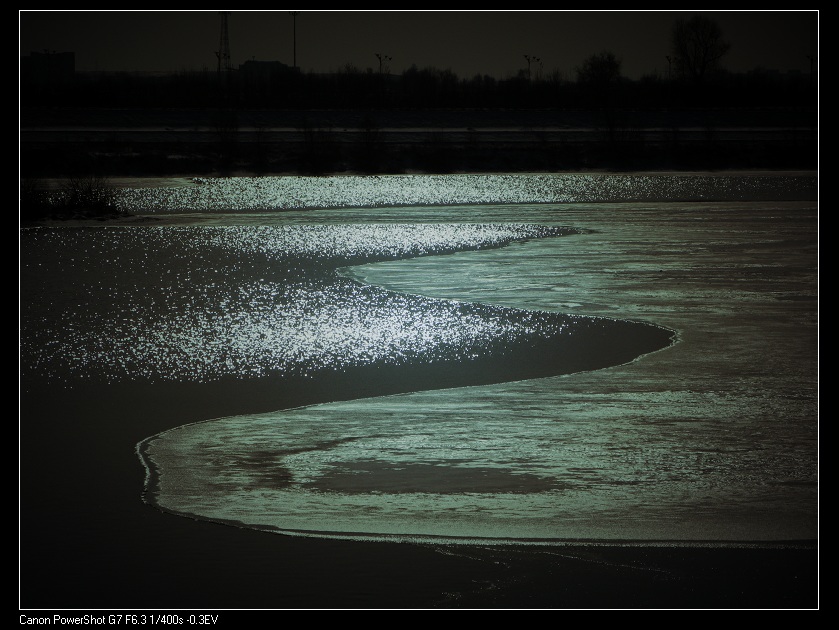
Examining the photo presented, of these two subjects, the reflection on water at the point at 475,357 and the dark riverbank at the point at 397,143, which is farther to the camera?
the dark riverbank at the point at 397,143

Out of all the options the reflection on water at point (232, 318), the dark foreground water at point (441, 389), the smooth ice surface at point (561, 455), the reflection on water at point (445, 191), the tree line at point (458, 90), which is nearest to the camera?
the smooth ice surface at point (561, 455)

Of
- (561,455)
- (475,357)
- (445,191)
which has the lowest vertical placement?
(561,455)

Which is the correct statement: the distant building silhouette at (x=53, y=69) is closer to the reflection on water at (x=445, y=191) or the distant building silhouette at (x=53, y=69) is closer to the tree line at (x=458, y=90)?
the tree line at (x=458, y=90)

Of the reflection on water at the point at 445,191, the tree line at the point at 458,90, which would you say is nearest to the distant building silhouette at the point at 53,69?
the tree line at the point at 458,90

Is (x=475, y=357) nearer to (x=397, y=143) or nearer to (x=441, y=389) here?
(x=441, y=389)

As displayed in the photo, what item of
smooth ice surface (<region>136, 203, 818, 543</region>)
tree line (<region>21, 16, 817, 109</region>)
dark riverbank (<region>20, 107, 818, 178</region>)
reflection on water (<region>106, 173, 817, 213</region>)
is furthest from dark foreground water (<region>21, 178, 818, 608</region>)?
tree line (<region>21, 16, 817, 109</region>)

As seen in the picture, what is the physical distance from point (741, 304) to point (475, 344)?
3782 mm

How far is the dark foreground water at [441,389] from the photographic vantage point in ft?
21.1

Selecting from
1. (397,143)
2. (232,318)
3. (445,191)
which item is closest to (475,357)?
(232,318)

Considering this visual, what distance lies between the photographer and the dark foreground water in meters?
6.43

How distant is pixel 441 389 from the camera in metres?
9.20

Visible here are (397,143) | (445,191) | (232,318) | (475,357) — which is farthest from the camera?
(397,143)

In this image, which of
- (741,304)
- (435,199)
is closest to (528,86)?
(435,199)

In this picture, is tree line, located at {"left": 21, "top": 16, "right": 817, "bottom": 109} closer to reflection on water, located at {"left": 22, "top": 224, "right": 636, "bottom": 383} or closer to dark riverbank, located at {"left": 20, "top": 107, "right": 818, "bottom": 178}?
dark riverbank, located at {"left": 20, "top": 107, "right": 818, "bottom": 178}
